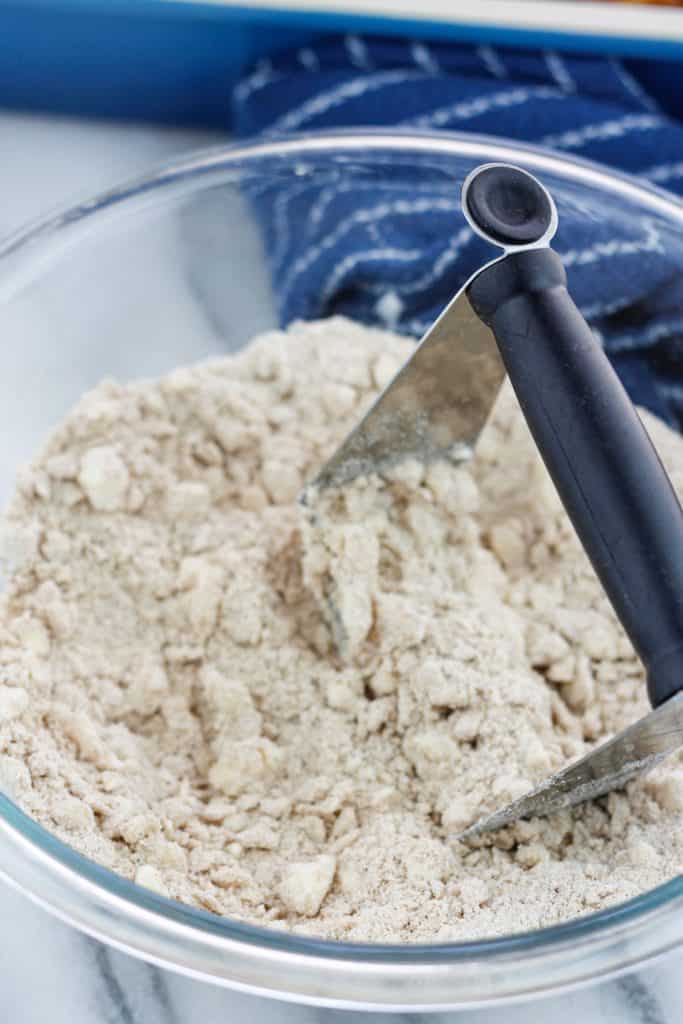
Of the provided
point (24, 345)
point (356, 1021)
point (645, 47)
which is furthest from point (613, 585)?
point (645, 47)

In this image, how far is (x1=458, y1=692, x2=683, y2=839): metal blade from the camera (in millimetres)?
492

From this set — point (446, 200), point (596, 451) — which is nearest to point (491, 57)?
point (446, 200)

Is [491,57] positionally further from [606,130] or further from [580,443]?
[580,443]

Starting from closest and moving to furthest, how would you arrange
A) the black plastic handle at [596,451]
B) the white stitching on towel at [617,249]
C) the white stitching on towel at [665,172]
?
the black plastic handle at [596,451]
the white stitching on towel at [617,249]
the white stitching on towel at [665,172]

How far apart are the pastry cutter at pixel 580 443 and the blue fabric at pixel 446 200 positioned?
16 cm

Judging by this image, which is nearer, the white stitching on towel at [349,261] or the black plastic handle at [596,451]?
the black plastic handle at [596,451]

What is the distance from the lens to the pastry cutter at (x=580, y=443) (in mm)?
486

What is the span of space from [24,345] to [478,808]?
35 centimetres

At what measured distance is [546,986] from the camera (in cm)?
47

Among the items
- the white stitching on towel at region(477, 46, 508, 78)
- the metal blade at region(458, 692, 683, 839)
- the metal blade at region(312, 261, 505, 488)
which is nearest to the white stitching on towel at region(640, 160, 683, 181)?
the white stitching on towel at region(477, 46, 508, 78)

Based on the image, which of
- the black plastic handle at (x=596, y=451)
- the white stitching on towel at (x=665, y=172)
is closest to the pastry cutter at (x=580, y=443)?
the black plastic handle at (x=596, y=451)

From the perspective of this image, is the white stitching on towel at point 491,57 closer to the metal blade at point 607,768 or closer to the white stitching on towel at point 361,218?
the white stitching on towel at point 361,218

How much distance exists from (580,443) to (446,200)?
27cm

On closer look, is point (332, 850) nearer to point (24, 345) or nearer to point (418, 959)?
Result: point (418, 959)
